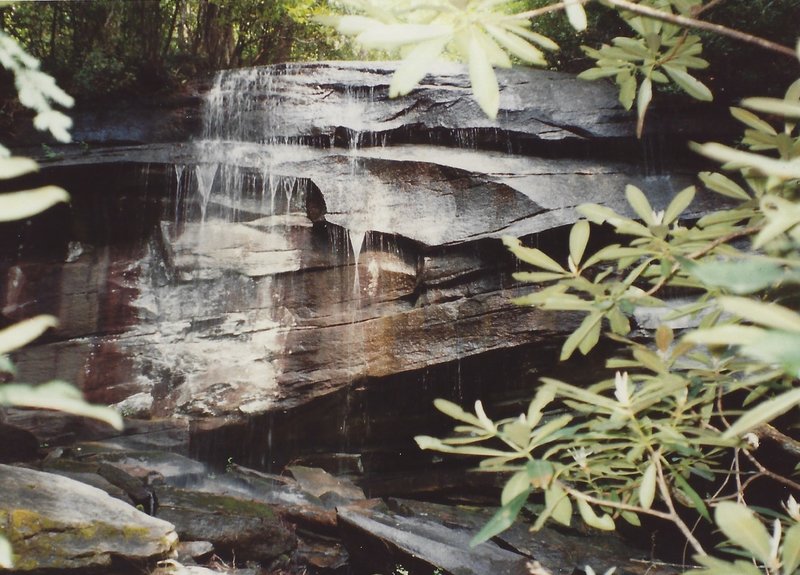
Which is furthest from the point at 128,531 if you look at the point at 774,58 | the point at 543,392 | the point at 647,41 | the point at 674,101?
the point at 774,58

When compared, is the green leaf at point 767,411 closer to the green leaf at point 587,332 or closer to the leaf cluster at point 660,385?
the leaf cluster at point 660,385

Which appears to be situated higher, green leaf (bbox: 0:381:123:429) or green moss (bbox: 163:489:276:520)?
green leaf (bbox: 0:381:123:429)

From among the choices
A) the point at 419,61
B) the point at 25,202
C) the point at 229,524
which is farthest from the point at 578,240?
the point at 229,524

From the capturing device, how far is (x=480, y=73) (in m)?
1.17

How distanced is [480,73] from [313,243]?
5.92 m

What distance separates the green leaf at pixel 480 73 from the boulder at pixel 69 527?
3.65 metres

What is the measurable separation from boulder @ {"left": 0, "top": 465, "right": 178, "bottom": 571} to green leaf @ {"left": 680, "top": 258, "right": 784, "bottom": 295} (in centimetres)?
388

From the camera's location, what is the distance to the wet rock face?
255 inches

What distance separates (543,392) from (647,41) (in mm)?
1269

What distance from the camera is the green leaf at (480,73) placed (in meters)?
1.17

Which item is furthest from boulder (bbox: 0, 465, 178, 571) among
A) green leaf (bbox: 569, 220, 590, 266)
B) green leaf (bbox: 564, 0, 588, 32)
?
green leaf (bbox: 564, 0, 588, 32)

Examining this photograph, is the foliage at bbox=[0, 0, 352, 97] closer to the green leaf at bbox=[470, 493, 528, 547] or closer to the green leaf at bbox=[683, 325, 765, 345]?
the green leaf at bbox=[470, 493, 528, 547]

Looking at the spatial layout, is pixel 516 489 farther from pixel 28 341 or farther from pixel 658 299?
pixel 28 341

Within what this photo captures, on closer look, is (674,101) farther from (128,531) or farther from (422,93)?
(128,531)
